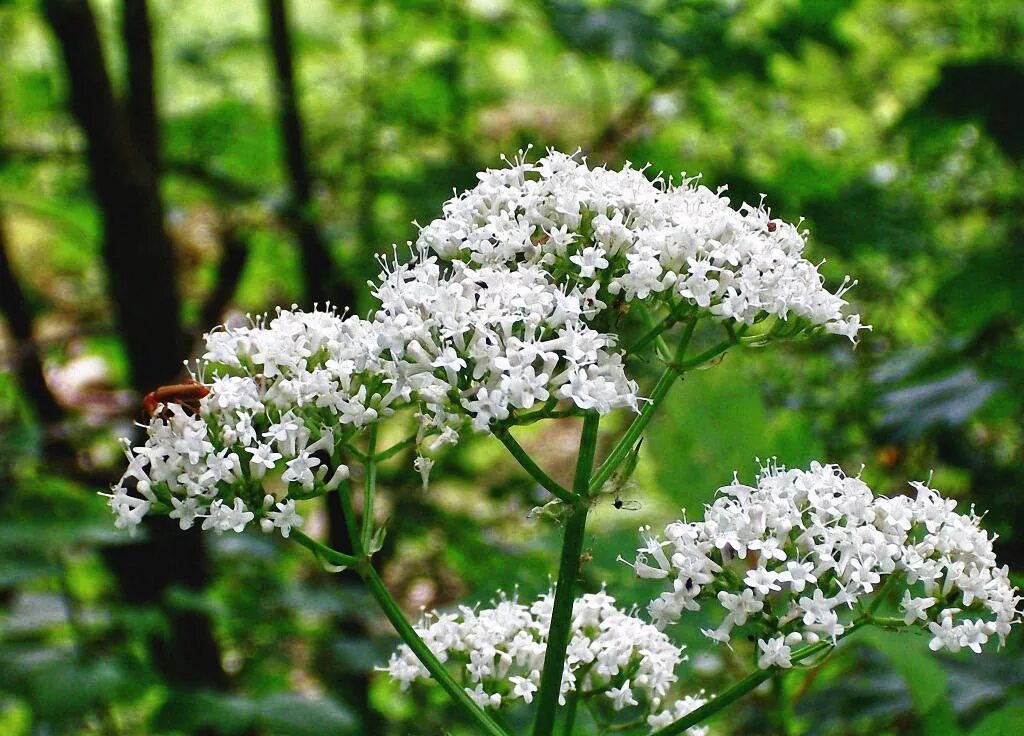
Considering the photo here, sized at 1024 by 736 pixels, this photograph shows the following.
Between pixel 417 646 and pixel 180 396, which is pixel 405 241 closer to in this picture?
pixel 180 396

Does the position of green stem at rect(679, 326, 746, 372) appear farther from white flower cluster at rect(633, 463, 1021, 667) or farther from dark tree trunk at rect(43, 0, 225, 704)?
dark tree trunk at rect(43, 0, 225, 704)

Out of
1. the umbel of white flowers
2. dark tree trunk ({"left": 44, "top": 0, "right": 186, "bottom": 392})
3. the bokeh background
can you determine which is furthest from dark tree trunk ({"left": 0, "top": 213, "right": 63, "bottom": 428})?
the umbel of white flowers

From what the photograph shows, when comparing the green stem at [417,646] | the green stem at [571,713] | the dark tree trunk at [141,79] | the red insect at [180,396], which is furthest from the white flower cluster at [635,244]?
the dark tree trunk at [141,79]

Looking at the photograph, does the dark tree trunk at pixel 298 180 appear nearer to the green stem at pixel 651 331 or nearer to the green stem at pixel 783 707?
the green stem at pixel 783 707

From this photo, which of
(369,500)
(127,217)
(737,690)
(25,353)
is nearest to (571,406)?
(369,500)

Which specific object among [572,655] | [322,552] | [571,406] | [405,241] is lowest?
[572,655]

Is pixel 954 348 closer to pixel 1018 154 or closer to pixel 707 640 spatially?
pixel 1018 154

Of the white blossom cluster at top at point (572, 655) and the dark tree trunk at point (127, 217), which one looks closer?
the white blossom cluster at top at point (572, 655)
